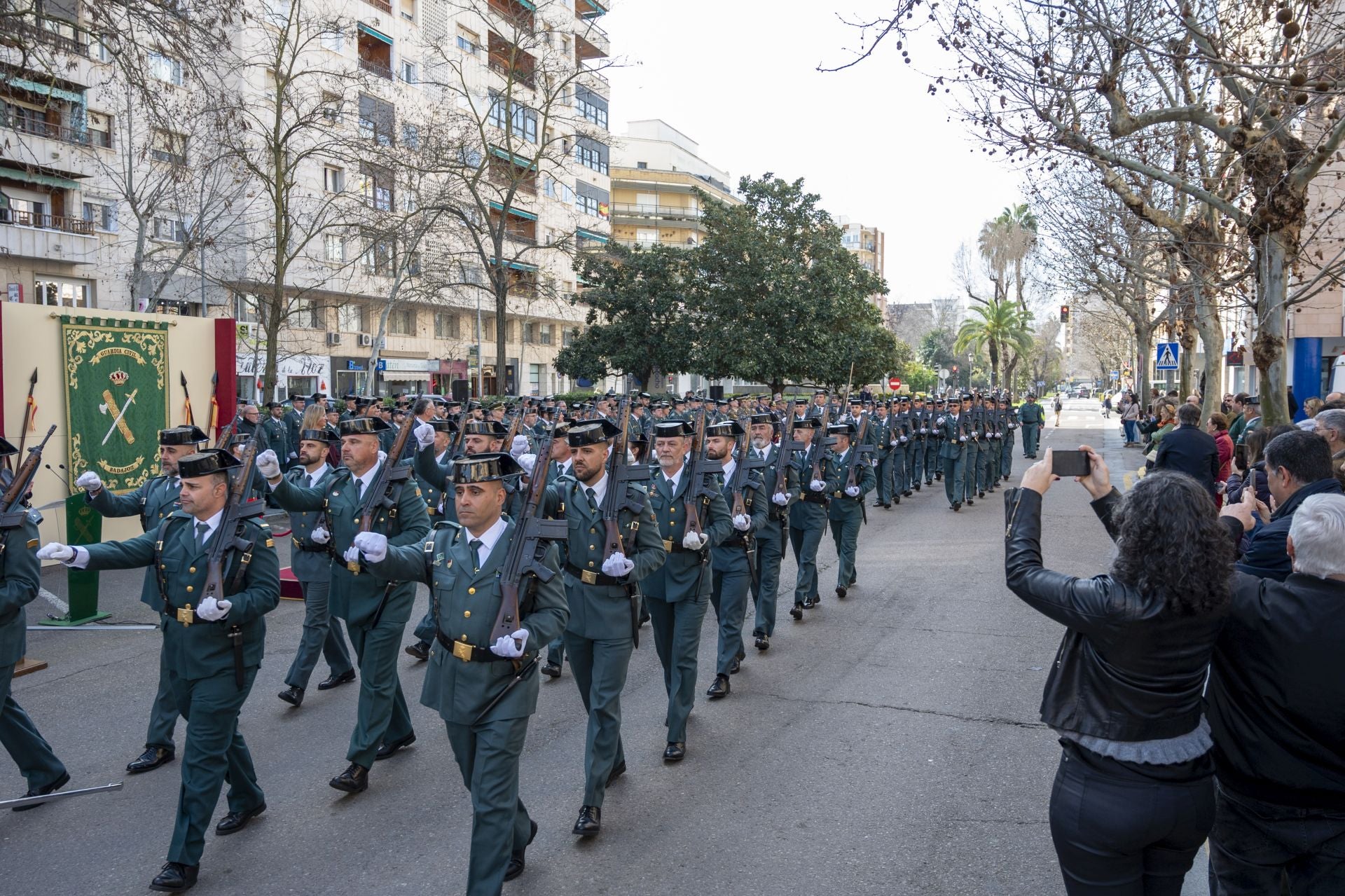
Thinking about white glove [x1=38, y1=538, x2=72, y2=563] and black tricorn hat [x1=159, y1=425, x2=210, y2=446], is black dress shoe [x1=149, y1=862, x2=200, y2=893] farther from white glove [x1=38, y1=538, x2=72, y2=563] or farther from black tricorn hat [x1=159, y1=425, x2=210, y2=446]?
black tricorn hat [x1=159, y1=425, x2=210, y2=446]

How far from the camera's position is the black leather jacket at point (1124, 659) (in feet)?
9.89

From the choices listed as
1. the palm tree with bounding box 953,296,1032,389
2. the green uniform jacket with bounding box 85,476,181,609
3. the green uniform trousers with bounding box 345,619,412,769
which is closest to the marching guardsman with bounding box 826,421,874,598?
the green uniform trousers with bounding box 345,619,412,769

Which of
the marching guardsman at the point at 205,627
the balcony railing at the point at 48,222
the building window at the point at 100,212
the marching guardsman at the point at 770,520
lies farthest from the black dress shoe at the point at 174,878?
the building window at the point at 100,212

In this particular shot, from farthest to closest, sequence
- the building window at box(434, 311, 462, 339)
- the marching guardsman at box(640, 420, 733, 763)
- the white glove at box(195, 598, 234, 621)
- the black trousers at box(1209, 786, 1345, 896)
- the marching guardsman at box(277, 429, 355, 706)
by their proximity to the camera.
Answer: the building window at box(434, 311, 462, 339)
the marching guardsman at box(277, 429, 355, 706)
the marching guardsman at box(640, 420, 733, 763)
the white glove at box(195, 598, 234, 621)
the black trousers at box(1209, 786, 1345, 896)

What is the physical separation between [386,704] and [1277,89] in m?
10.3

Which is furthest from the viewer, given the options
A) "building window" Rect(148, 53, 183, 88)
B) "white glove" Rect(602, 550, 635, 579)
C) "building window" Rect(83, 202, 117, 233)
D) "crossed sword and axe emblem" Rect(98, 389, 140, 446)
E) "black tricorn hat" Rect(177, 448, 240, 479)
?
"building window" Rect(83, 202, 117, 233)

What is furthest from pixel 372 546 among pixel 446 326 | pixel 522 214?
pixel 522 214

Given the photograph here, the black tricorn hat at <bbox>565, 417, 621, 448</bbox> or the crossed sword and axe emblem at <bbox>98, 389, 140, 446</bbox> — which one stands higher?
the black tricorn hat at <bbox>565, 417, 621, 448</bbox>

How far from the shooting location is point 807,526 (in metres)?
10.3

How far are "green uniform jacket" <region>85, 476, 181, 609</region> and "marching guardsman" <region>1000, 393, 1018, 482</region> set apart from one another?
19.9m

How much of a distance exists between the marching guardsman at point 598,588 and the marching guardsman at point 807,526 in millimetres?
4242

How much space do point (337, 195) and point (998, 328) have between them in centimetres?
4447

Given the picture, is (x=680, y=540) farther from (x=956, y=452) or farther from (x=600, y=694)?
(x=956, y=452)

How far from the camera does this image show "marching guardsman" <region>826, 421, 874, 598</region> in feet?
36.3
